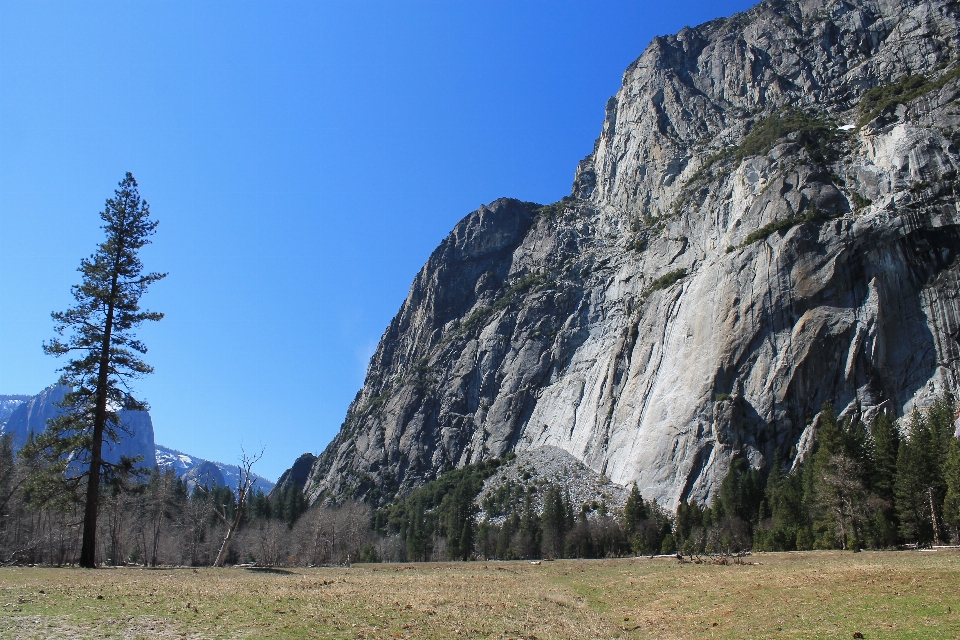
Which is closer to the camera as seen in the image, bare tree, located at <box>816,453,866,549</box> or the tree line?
bare tree, located at <box>816,453,866,549</box>

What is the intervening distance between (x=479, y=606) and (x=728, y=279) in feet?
322

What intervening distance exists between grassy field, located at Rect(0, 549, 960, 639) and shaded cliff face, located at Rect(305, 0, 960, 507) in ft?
239

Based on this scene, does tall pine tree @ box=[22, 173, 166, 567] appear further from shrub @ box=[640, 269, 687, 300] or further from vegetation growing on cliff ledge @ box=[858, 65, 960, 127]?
vegetation growing on cliff ledge @ box=[858, 65, 960, 127]

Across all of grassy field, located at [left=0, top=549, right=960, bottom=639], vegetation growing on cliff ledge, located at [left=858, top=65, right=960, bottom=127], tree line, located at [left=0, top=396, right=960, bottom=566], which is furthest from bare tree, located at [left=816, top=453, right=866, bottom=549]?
vegetation growing on cliff ledge, located at [left=858, top=65, right=960, bottom=127]

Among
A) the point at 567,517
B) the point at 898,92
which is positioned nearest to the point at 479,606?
the point at 567,517

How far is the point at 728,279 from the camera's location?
4254 inches

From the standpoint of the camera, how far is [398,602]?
21.3 metres

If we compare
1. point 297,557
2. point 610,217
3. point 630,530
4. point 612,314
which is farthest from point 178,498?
point 610,217

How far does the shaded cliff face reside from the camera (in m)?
92.5

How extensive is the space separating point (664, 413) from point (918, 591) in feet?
283

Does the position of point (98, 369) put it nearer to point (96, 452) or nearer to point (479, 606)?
point (96, 452)

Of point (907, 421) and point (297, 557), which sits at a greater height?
point (907, 421)

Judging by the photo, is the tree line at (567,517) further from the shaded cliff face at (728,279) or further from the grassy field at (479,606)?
the grassy field at (479,606)

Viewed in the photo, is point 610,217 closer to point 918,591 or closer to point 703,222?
point 703,222
